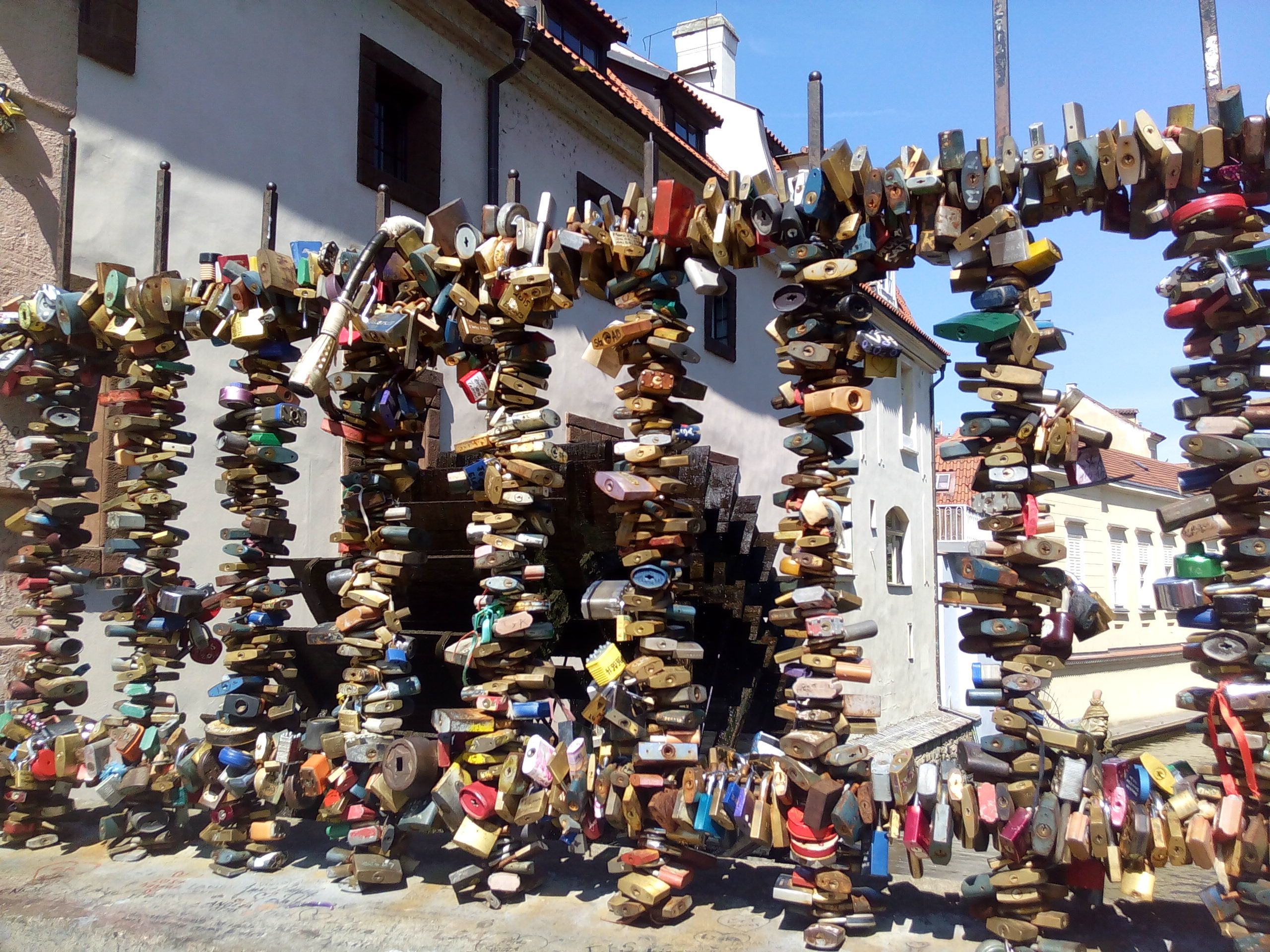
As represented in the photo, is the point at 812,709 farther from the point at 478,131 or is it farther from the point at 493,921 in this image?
the point at 478,131

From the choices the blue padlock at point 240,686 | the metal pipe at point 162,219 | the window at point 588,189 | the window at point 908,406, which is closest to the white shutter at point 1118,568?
the window at point 908,406

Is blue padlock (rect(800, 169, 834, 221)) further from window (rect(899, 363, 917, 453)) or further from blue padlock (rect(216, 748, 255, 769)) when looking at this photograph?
window (rect(899, 363, 917, 453))

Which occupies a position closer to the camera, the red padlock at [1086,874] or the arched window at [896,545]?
the red padlock at [1086,874]

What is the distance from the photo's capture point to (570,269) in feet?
13.1

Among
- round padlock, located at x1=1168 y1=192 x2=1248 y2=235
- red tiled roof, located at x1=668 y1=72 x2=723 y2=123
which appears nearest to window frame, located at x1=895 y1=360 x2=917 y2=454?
red tiled roof, located at x1=668 y1=72 x2=723 y2=123

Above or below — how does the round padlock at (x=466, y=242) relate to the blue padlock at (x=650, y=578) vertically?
above

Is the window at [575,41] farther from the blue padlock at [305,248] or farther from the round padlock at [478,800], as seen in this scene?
the round padlock at [478,800]

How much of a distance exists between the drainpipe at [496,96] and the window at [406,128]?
74 cm

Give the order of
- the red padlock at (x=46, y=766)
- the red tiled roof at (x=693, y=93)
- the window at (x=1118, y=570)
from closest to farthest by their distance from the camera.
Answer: the red padlock at (x=46, y=766) < the red tiled roof at (x=693, y=93) < the window at (x=1118, y=570)

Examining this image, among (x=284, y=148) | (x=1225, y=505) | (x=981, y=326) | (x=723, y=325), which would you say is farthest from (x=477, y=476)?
(x=723, y=325)

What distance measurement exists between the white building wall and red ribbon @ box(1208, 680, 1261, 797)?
631 cm

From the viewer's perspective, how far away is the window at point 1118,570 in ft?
60.5

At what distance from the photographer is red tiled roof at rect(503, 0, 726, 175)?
1104 cm

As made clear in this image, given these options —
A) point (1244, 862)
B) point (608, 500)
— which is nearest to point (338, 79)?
point (608, 500)
